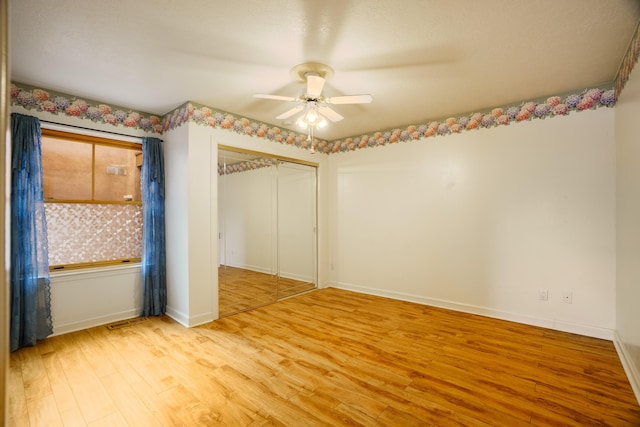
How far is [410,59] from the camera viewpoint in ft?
8.00

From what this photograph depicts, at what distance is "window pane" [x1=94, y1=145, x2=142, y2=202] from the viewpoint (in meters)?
3.45

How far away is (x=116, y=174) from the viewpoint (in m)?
3.59

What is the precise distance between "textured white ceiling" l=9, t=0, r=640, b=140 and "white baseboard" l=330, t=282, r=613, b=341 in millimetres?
2460

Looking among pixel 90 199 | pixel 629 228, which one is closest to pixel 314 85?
pixel 629 228

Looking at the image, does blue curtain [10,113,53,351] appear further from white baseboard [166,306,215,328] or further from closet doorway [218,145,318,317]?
closet doorway [218,145,318,317]

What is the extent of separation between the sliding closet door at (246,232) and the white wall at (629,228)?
3.72m

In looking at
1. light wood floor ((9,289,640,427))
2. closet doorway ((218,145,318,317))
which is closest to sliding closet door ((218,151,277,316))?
closet doorway ((218,145,318,317))

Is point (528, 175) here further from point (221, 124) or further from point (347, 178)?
point (221, 124)

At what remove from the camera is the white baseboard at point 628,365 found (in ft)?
6.72

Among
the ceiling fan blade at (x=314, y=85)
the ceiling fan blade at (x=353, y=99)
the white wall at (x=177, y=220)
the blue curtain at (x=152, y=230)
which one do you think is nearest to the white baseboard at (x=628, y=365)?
the ceiling fan blade at (x=353, y=99)

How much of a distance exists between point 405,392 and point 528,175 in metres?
2.73

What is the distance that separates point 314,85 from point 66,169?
2931 millimetres

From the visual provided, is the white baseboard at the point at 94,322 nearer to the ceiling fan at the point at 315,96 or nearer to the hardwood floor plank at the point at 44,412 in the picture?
the hardwood floor plank at the point at 44,412

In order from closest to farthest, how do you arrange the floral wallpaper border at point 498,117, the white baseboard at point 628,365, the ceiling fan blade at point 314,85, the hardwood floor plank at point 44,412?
the hardwood floor plank at point 44,412
the white baseboard at point 628,365
the ceiling fan blade at point 314,85
the floral wallpaper border at point 498,117
